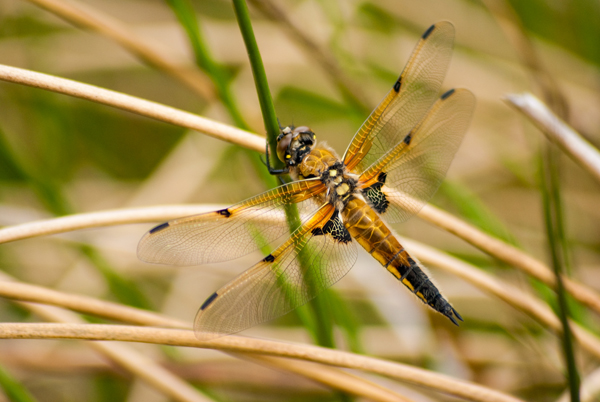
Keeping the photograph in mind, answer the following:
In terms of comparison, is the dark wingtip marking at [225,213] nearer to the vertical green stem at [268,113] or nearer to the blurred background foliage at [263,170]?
the vertical green stem at [268,113]

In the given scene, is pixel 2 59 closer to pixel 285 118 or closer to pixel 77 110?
pixel 77 110

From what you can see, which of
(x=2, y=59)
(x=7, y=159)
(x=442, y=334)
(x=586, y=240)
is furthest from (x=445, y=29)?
(x=2, y=59)

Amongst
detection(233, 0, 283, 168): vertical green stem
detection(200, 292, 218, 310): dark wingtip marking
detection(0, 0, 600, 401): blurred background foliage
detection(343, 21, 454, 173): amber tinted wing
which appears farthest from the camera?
detection(0, 0, 600, 401): blurred background foliage

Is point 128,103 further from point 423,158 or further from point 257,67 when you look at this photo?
point 423,158

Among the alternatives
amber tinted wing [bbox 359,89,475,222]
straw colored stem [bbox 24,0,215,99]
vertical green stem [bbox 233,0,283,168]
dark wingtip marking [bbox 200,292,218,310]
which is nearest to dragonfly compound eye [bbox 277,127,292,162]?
vertical green stem [bbox 233,0,283,168]

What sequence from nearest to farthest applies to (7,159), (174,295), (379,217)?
(379,217)
(7,159)
(174,295)

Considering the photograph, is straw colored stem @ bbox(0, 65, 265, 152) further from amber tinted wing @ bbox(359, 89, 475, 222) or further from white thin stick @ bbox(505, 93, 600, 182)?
white thin stick @ bbox(505, 93, 600, 182)

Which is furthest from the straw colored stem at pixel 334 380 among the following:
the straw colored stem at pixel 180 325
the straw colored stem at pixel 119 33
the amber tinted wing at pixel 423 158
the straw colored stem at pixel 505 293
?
the straw colored stem at pixel 119 33
